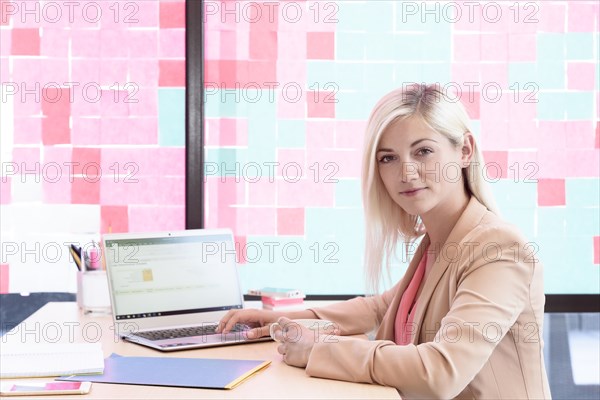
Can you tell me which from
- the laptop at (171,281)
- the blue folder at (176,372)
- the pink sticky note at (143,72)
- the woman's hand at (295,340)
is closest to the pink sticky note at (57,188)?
the pink sticky note at (143,72)

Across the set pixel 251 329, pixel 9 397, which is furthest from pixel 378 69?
pixel 9 397

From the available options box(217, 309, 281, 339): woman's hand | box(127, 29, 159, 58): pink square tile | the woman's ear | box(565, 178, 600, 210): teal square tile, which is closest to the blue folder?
box(217, 309, 281, 339): woman's hand

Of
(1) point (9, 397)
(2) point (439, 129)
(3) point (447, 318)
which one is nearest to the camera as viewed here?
(1) point (9, 397)

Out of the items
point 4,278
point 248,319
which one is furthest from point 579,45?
point 4,278

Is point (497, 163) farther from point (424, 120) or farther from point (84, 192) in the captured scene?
point (84, 192)

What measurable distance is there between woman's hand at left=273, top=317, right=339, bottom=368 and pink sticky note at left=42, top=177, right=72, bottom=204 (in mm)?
1288

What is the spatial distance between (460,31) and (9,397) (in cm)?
194

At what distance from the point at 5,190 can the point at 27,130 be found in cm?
22

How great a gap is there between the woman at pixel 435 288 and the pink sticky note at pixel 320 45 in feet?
2.76

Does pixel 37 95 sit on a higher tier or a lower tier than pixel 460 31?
lower

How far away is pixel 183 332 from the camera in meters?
1.89

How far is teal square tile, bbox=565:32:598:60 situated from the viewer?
8.76ft

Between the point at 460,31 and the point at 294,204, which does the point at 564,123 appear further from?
the point at 294,204

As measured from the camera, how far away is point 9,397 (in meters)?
1.31
